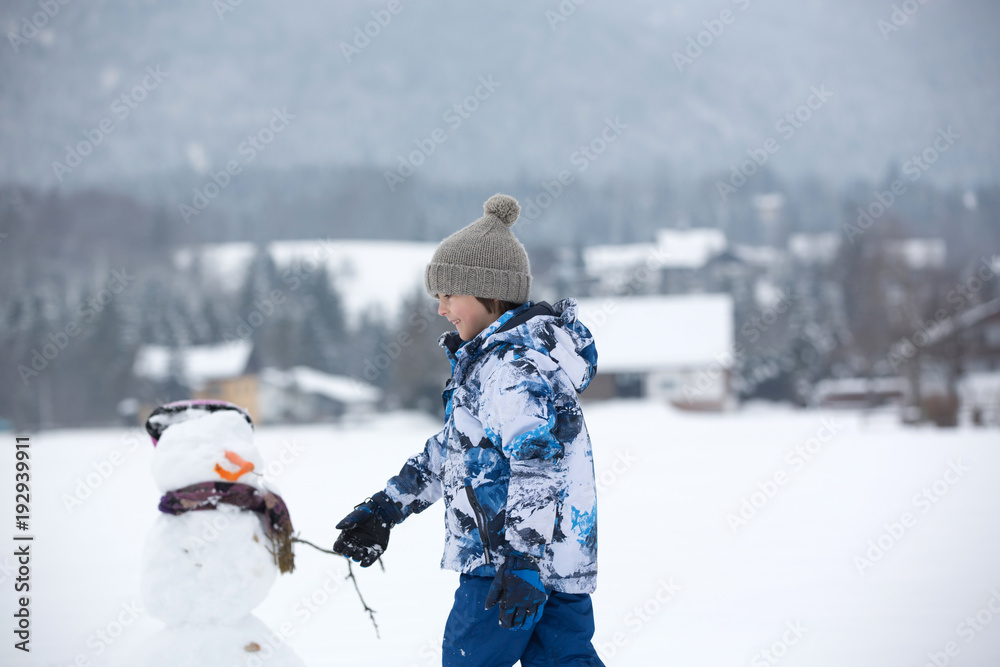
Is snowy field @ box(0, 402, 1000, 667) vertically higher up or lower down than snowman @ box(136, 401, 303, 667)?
lower down

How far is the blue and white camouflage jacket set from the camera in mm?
1702

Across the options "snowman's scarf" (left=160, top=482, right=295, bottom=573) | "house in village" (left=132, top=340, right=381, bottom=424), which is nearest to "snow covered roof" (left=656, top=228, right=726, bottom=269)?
"house in village" (left=132, top=340, right=381, bottom=424)

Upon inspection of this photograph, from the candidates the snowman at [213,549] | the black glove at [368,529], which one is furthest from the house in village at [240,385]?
the black glove at [368,529]

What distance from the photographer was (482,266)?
1998mm

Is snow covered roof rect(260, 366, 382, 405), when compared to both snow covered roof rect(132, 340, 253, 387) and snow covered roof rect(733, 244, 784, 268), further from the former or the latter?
snow covered roof rect(733, 244, 784, 268)

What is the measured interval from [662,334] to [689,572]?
33.3m

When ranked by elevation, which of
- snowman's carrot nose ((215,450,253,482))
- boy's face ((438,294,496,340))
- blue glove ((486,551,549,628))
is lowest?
blue glove ((486,551,549,628))

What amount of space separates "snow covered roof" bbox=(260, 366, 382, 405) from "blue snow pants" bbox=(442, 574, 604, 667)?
3816cm

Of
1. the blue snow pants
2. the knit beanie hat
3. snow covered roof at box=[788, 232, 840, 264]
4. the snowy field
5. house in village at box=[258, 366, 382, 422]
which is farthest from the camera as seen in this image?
snow covered roof at box=[788, 232, 840, 264]

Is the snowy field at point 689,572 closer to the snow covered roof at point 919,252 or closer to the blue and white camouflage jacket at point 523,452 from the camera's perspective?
the blue and white camouflage jacket at point 523,452

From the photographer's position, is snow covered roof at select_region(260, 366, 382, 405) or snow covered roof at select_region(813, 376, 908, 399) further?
snow covered roof at select_region(813, 376, 908, 399)

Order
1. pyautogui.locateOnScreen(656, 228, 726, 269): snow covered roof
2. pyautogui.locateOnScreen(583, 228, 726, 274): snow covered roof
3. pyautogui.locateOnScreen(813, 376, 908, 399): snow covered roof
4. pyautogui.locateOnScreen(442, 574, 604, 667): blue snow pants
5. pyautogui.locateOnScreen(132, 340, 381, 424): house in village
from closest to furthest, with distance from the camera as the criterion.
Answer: pyautogui.locateOnScreen(442, 574, 604, 667): blue snow pants, pyautogui.locateOnScreen(132, 340, 381, 424): house in village, pyautogui.locateOnScreen(813, 376, 908, 399): snow covered roof, pyautogui.locateOnScreen(583, 228, 726, 274): snow covered roof, pyautogui.locateOnScreen(656, 228, 726, 269): snow covered roof

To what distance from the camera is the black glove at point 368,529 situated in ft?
6.91

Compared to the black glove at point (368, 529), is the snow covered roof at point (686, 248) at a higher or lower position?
higher
